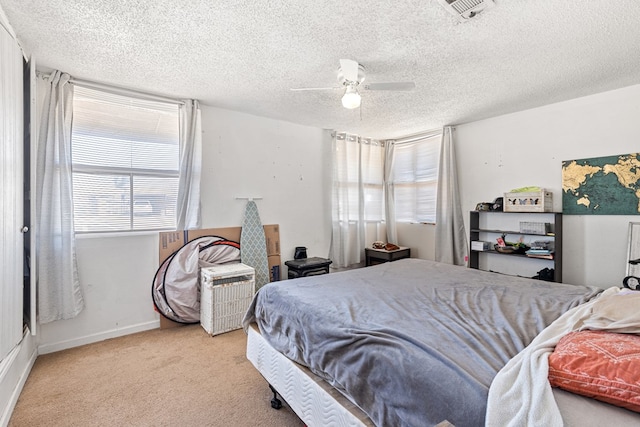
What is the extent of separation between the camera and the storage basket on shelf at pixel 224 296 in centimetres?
293

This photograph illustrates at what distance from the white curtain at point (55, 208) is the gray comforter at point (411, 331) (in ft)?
5.84

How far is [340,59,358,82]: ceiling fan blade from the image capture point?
7.48 feet

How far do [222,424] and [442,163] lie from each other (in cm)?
397

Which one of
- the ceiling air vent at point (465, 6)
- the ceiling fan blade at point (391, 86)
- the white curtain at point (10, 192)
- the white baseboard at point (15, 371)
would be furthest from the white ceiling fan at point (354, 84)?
the white baseboard at point (15, 371)

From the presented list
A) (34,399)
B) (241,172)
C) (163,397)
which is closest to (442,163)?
→ (241,172)

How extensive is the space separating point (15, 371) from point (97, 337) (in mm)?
884

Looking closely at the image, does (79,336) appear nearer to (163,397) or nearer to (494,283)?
(163,397)

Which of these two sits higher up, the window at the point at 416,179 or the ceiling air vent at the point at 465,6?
the ceiling air vent at the point at 465,6

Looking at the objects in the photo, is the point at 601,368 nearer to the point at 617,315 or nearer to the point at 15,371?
the point at 617,315

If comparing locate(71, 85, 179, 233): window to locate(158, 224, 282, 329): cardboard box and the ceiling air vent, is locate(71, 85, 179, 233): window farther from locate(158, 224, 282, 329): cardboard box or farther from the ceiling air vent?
the ceiling air vent

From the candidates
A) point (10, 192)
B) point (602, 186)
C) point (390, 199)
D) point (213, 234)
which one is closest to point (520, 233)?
point (602, 186)

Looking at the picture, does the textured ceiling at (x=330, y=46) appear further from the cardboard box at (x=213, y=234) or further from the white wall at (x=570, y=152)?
the cardboard box at (x=213, y=234)

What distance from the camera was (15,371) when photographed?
6.44 feet

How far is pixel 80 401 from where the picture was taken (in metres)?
1.94
